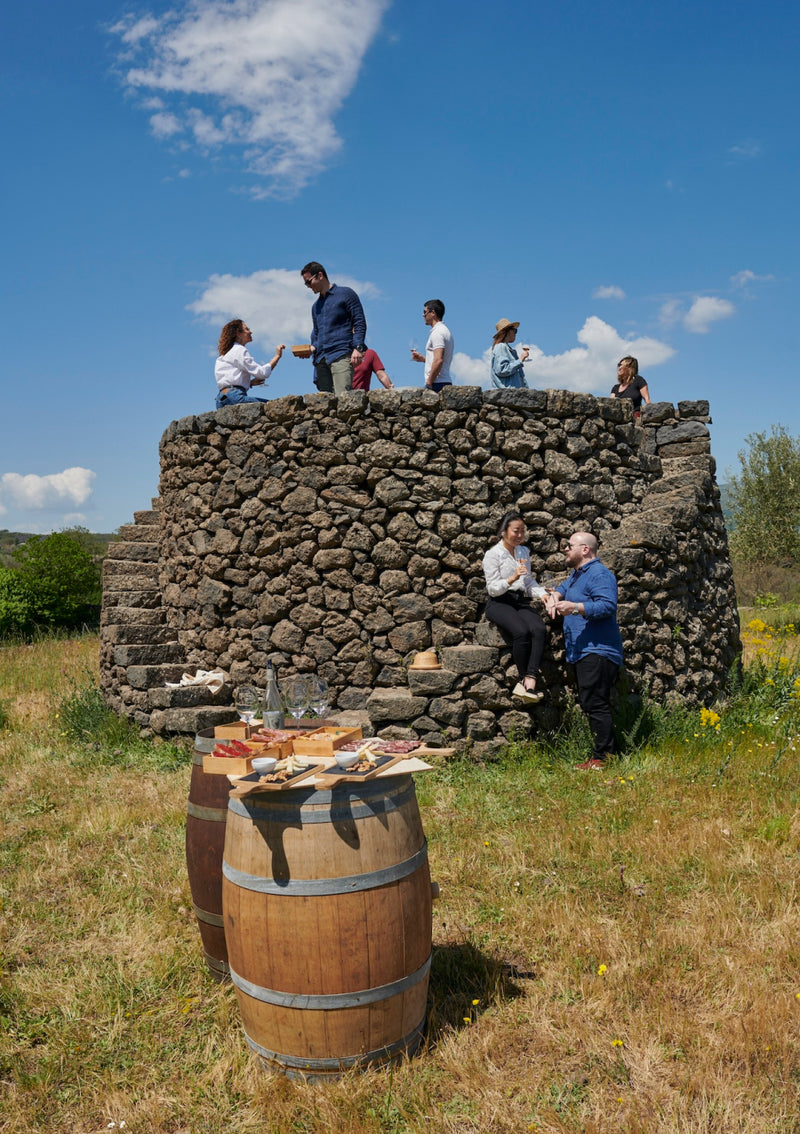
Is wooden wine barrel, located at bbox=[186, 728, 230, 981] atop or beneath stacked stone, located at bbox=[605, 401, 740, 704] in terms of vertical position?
beneath

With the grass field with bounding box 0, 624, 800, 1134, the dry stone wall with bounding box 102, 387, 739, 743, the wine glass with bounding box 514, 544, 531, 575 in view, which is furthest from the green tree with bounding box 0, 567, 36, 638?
the wine glass with bounding box 514, 544, 531, 575

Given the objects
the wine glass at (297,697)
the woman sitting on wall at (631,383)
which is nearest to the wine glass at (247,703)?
the wine glass at (297,697)

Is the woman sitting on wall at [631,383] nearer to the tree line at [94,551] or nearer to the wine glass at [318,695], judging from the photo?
the wine glass at [318,695]

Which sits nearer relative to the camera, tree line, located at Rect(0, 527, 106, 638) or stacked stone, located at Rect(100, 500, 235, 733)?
stacked stone, located at Rect(100, 500, 235, 733)

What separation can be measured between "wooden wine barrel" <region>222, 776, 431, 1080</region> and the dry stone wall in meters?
3.56

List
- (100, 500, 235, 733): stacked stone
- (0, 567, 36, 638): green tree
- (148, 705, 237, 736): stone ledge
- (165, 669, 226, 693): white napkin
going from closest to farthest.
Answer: (148, 705, 237, 736): stone ledge < (100, 500, 235, 733): stacked stone < (165, 669, 226, 693): white napkin < (0, 567, 36, 638): green tree

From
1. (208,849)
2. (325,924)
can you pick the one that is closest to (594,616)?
(208,849)

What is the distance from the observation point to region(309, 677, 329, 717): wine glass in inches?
142

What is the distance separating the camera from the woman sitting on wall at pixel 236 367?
7.84 m

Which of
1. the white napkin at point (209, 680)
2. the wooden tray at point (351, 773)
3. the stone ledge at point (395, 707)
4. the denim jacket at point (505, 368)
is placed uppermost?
the denim jacket at point (505, 368)

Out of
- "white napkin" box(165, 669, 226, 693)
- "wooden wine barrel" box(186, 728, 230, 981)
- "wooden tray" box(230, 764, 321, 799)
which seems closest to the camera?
"wooden tray" box(230, 764, 321, 799)

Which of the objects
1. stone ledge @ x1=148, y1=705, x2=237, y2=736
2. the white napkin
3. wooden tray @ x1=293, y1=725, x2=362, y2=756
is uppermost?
wooden tray @ x1=293, y1=725, x2=362, y2=756

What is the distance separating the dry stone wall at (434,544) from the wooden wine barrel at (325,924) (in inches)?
140

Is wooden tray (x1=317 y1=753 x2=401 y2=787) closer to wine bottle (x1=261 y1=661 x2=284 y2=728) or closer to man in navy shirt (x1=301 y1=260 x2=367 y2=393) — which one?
wine bottle (x1=261 y1=661 x2=284 y2=728)
